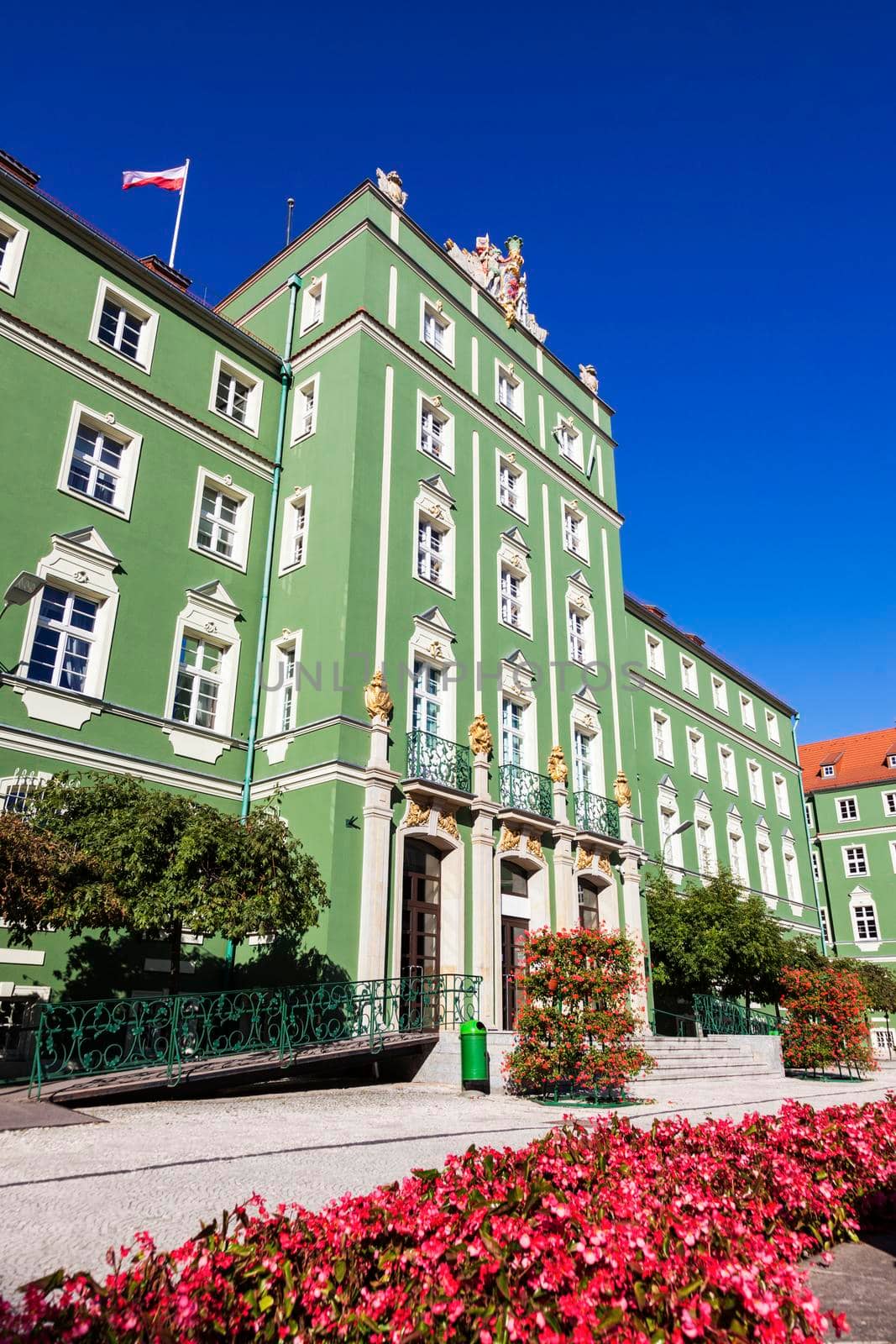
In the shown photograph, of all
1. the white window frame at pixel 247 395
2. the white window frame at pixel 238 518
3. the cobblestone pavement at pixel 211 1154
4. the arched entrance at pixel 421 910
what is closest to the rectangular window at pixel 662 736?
the arched entrance at pixel 421 910

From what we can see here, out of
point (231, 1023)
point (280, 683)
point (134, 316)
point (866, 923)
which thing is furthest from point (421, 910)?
point (866, 923)

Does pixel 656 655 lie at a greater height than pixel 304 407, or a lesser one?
lesser

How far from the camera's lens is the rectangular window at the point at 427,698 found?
19.6 metres

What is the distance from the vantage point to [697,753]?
36.9 metres

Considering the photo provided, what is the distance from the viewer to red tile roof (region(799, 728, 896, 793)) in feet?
165

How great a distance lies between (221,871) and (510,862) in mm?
9861

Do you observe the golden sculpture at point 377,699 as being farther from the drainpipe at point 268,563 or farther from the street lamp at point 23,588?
the street lamp at point 23,588

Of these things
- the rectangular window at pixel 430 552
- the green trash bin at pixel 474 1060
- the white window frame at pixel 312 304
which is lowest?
the green trash bin at pixel 474 1060

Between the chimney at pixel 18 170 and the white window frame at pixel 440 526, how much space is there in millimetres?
11272

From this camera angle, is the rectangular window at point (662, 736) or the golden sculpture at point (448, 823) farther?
the rectangular window at point (662, 736)

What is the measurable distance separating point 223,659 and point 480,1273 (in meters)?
16.7

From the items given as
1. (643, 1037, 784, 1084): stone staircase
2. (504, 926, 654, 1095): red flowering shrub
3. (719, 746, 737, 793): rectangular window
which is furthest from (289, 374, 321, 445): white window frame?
(719, 746, 737, 793): rectangular window

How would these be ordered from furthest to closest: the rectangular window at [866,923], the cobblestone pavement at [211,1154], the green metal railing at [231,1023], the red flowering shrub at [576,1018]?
the rectangular window at [866,923] < the red flowering shrub at [576,1018] < the green metal railing at [231,1023] < the cobblestone pavement at [211,1154]

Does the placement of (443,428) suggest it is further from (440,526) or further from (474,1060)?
(474,1060)
